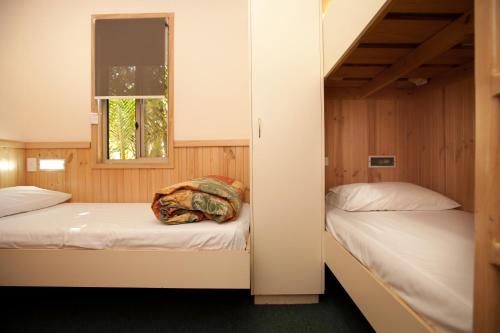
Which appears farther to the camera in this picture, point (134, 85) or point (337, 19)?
point (134, 85)

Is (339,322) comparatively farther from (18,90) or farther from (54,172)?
(18,90)

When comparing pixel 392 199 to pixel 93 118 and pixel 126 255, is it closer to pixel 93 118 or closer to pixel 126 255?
pixel 126 255

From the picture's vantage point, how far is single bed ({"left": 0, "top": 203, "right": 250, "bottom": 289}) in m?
1.26

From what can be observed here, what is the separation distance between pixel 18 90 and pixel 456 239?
3.27 meters

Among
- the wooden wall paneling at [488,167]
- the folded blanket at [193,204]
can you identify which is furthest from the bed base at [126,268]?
the wooden wall paneling at [488,167]

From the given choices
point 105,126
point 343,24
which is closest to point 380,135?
point 343,24

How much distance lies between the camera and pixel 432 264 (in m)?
0.75

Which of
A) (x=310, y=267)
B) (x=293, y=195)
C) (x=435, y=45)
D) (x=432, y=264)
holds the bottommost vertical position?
(x=310, y=267)

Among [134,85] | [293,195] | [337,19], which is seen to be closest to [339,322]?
[293,195]

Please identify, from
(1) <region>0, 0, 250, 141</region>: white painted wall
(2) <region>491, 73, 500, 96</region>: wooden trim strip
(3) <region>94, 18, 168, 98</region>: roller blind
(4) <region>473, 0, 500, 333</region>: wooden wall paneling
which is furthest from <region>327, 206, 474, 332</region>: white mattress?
(3) <region>94, 18, 168, 98</region>: roller blind

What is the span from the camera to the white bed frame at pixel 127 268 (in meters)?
→ 1.26

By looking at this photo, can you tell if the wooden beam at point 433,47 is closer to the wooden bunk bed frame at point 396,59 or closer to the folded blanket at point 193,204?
the wooden bunk bed frame at point 396,59

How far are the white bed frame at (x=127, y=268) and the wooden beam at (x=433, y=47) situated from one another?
1.35m

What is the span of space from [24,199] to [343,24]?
2.30 meters
